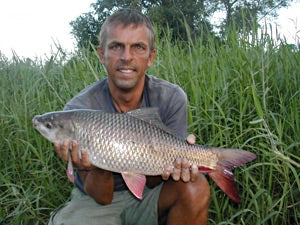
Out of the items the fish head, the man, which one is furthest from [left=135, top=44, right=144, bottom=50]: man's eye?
the fish head

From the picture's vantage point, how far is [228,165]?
1.84 meters

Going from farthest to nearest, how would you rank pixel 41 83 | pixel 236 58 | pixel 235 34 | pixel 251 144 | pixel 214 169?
pixel 41 83 → pixel 235 34 → pixel 236 58 → pixel 251 144 → pixel 214 169

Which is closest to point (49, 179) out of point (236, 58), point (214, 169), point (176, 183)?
point (176, 183)

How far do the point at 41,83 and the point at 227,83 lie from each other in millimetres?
1799

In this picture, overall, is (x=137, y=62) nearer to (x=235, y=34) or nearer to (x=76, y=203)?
(x=76, y=203)

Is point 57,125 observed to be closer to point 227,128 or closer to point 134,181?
point 134,181

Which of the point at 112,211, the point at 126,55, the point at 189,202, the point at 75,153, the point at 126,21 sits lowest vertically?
the point at 112,211

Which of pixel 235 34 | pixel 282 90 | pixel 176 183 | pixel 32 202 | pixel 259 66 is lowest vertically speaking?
pixel 32 202

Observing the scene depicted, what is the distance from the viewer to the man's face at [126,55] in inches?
85.1

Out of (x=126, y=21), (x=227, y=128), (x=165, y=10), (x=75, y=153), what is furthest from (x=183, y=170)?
(x=165, y=10)

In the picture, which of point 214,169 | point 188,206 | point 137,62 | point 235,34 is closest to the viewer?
point 214,169

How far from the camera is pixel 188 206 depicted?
201cm

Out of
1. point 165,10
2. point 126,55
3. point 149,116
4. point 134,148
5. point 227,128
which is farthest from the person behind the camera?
point 165,10

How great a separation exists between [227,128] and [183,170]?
1.98ft
